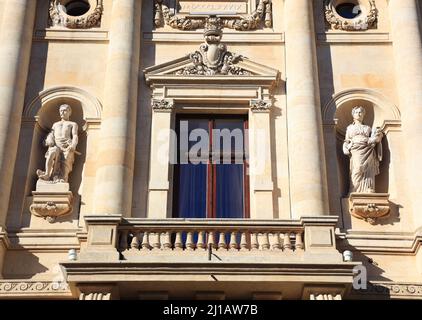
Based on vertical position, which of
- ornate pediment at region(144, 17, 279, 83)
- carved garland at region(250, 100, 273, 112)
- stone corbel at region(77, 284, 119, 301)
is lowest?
stone corbel at region(77, 284, 119, 301)

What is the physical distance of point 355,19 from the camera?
2250 centimetres

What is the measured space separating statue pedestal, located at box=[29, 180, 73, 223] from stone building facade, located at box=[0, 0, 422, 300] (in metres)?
0.05

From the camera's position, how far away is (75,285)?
1698 cm

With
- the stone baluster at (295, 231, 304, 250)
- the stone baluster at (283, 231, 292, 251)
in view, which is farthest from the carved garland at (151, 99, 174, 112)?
the stone baluster at (295, 231, 304, 250)

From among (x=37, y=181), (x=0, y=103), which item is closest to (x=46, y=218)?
(x=37, y=181)

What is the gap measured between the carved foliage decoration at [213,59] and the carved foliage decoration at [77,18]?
2813 mm

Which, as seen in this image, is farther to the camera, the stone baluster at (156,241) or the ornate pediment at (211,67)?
the ornate pediment at (211,67)

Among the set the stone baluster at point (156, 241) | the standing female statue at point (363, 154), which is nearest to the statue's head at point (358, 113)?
the standing female statue at point (363, 154)

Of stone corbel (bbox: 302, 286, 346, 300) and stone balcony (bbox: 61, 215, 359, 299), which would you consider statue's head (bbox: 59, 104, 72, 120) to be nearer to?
stone balcony (bbox: 61, 215, 359, 299)

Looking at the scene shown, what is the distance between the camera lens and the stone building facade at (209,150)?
17.4 metres

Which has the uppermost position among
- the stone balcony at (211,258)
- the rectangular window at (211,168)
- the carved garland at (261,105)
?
the carved garland at (261,105)

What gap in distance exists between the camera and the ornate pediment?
21156 millimetres

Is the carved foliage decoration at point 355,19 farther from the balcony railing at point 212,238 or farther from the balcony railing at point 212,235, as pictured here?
the balcony railing at point 212,235
